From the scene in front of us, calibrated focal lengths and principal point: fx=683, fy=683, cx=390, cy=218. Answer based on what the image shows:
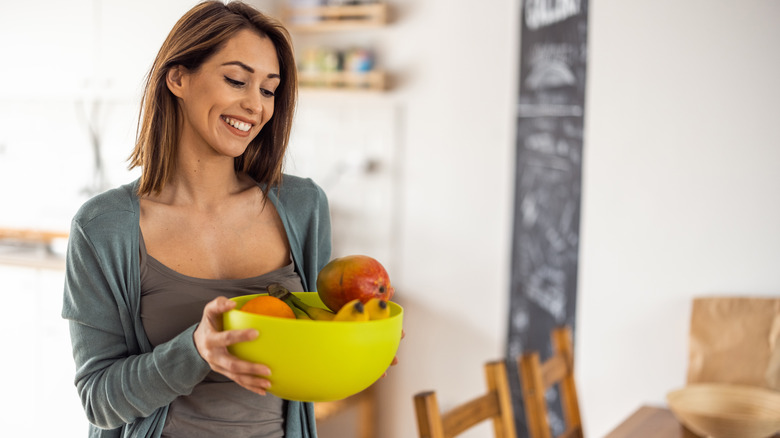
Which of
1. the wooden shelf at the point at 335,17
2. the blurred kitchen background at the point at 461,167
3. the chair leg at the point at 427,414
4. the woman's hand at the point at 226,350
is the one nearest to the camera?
the woman's hand at the point at 226,350

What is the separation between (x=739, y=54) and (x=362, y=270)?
1490mm

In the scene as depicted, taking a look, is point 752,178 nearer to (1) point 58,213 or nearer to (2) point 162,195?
(2) point 162,195

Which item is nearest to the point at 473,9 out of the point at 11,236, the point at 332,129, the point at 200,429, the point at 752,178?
the point at 332,129

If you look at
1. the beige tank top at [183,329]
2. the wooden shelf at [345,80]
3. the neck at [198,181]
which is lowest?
the beige tank top at [183,329]

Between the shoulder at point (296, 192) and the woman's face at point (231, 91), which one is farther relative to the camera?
the shoulder at point (296, 192)

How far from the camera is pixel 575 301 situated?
219 cm

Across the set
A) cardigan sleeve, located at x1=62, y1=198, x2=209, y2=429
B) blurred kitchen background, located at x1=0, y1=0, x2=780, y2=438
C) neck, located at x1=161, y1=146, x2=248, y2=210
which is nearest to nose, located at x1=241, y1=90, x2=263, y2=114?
neck, located at x1=161, y1=146, x2=248, y2=210

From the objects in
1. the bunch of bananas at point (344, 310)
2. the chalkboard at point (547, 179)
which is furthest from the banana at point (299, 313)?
the chalkboard at point (547, 179)

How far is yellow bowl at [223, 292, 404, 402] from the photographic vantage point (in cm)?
74

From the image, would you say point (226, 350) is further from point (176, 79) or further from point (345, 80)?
point (345, 80)

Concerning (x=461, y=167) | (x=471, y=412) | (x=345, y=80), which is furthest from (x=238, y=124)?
(x=345, y=80)

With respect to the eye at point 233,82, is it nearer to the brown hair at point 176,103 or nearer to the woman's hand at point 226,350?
the brown hair at point 176,103

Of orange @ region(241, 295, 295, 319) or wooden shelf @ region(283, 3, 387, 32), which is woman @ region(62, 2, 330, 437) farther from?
wooden shelf @ region(283, 3, 387, 32)

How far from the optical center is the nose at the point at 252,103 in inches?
35.5
